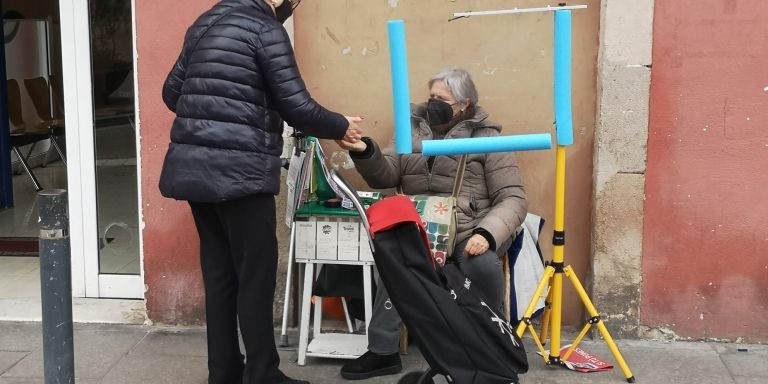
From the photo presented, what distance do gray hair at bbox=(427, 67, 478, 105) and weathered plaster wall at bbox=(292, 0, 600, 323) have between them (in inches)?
10.3

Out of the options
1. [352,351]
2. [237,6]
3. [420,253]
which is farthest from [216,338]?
[237,6]

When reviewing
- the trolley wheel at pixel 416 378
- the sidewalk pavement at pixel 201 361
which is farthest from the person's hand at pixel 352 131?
the sidewalk pavement at pixel 201 361

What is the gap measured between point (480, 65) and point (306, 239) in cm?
122

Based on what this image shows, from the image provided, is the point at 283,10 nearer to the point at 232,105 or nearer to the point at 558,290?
the point at 232,105

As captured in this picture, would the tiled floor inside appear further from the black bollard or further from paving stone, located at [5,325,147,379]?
the black bollard

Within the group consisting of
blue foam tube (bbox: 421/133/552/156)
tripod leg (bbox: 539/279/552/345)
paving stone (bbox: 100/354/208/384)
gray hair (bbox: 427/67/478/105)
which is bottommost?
paving stone (bbox: 100/354/208/384)

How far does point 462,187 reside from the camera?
4.73 metres

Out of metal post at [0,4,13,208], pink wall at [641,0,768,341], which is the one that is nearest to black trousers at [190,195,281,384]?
pink wall at [641,0,768,341]

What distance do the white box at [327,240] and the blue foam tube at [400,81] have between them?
1.02 m

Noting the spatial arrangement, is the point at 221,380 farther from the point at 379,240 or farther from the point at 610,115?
the point at 610,115

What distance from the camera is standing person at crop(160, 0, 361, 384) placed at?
384 cm

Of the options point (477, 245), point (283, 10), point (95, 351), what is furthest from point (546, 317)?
point (95, 351)

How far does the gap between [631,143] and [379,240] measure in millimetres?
1659

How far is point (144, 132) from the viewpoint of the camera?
5.04 m
